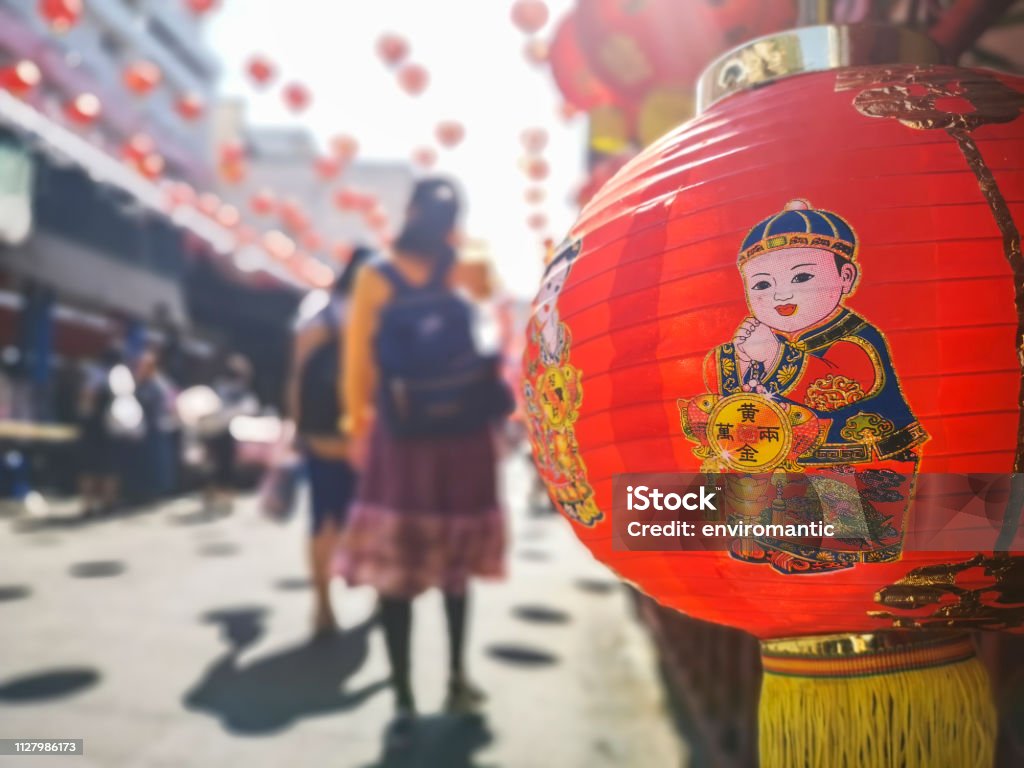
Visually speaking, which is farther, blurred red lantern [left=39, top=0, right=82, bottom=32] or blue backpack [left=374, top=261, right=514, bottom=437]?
blurred red lantern [left=39, top=0, right=82, bottom=32]

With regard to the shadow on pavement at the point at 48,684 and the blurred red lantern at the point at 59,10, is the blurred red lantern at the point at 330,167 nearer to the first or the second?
the blurred red lantern at the point at 59,10

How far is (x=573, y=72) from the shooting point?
1649 millimetres

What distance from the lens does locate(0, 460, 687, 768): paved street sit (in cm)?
237

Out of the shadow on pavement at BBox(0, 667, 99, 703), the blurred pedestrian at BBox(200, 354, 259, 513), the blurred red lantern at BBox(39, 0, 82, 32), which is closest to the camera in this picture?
the shadow on pavement at BBox(0, 667, 99, 703)

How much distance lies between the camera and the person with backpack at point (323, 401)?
3363 millimetres

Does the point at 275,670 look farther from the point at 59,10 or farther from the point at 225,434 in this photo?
the point at 59,10

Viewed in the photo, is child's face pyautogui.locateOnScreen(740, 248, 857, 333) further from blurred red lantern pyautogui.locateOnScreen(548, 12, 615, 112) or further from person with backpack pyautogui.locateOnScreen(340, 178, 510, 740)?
person with backpack pyautogui.locateOnScreen(340, 178, 510, 740)

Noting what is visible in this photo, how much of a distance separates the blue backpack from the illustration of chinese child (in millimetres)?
1733

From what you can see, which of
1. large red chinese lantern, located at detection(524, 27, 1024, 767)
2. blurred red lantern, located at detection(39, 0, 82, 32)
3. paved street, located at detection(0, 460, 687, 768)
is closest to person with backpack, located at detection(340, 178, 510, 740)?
paved street, located at detection(0, 460, 687, 768)

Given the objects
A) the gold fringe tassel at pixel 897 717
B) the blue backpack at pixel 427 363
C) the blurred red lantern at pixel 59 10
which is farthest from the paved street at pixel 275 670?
the blurred red lantern at pixel 59 10

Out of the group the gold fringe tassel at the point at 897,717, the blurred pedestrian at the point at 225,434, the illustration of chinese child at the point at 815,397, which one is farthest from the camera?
the blurred pedestrian at the point at 225,434

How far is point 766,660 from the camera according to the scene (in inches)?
34.4

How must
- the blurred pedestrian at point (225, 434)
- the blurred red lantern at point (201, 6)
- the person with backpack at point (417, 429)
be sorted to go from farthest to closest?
the blurred pedestrian at point (225, 434), the blurred red lantern at point (201, 6), the person with backpack at point (417, 429)

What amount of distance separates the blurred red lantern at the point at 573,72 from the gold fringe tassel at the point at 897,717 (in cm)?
128
